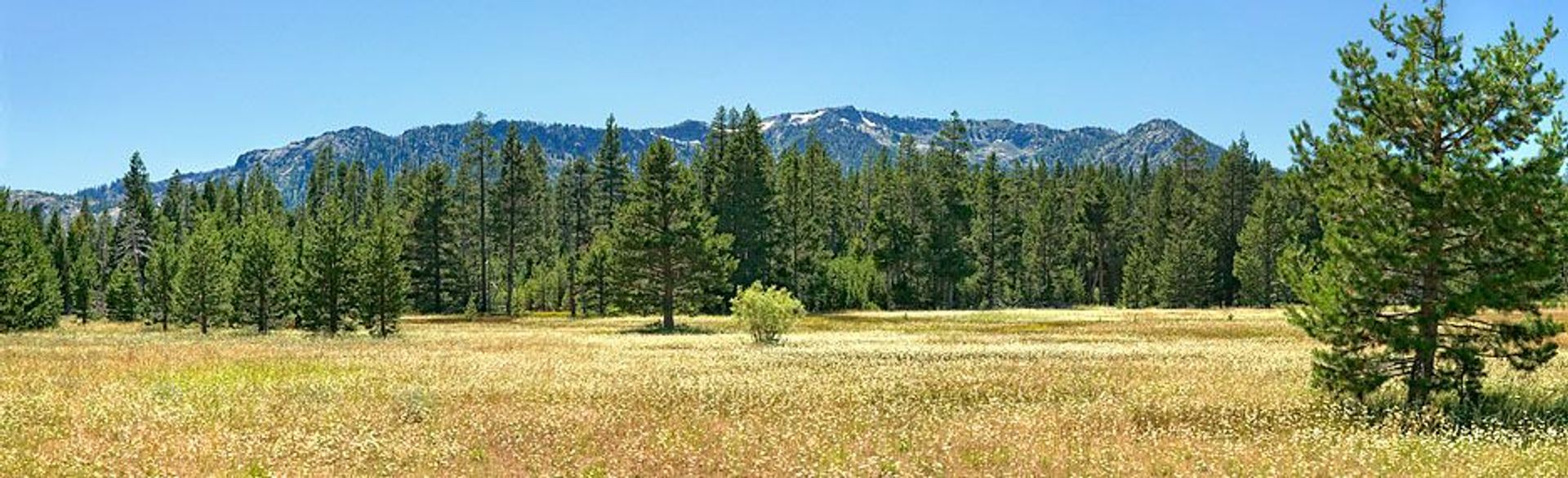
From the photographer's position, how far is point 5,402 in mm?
17953

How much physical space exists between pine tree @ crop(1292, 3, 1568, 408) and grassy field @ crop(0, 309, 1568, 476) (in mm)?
1079

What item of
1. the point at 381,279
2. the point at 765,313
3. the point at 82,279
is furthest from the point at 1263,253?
the point at 82,279

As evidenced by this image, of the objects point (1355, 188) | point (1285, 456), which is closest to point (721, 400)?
point (1285, 456)

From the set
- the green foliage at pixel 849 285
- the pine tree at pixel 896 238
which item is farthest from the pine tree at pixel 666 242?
the pine tree at pixel 896 238

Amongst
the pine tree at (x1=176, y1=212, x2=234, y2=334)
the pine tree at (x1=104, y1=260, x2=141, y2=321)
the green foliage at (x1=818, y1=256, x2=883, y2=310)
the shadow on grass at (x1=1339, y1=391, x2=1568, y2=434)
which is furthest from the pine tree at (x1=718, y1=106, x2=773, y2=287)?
the shadow on grass at (x1=1339, y1=391, x2=1568, y2=434)

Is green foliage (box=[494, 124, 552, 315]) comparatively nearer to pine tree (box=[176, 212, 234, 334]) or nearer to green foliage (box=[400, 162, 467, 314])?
green foliage (box=[400, 162, 467, 314])

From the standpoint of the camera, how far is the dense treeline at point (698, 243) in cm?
5706

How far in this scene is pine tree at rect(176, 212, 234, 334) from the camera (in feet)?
186

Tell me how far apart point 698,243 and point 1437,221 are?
43428 mm

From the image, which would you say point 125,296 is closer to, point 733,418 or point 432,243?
point 432,243

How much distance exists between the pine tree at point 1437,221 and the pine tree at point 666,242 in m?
41.5

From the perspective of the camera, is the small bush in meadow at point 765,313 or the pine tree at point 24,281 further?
the pine tree at point 24,281

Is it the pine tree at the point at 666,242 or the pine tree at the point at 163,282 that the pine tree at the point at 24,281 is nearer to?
the pine tree at the point at 163,282

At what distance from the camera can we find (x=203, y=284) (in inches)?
2223
